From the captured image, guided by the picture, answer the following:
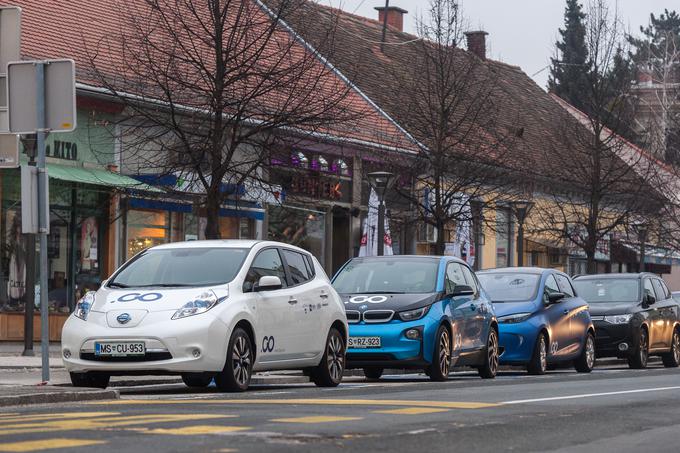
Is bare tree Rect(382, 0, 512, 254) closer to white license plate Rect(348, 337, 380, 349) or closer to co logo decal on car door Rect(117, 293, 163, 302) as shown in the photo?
white license plate Rect(348, 337, 380, 349)

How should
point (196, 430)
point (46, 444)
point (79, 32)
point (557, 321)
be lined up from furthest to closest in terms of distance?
point (79, 32), point (557, 321), point (196, 430), point (46, 444)

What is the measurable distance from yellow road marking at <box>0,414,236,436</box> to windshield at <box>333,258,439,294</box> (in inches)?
355

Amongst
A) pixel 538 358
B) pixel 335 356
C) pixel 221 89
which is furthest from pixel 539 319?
pixel 335 356

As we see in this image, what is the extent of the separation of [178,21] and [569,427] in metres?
15.9

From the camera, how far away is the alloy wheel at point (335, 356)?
18.1 m

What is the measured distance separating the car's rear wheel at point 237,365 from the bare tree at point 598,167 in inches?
1003

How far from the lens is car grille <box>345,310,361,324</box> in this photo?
1984 centimetres

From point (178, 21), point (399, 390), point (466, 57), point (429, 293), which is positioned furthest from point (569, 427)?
point (466, 57)

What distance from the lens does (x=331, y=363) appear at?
59.6 feet

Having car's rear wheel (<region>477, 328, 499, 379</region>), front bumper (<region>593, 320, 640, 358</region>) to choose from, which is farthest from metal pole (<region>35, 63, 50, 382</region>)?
front bumper (<region>593, 320, 640, 358</region>)

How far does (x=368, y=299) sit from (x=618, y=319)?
9195 millimetres

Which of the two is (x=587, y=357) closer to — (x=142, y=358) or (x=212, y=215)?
(x=212, y=215)

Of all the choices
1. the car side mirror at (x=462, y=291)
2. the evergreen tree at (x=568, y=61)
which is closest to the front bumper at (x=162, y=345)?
the car side mirror at (x=462, y=291)

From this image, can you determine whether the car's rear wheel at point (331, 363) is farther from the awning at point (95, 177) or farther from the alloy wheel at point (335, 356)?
the awning at point (95, 177)
